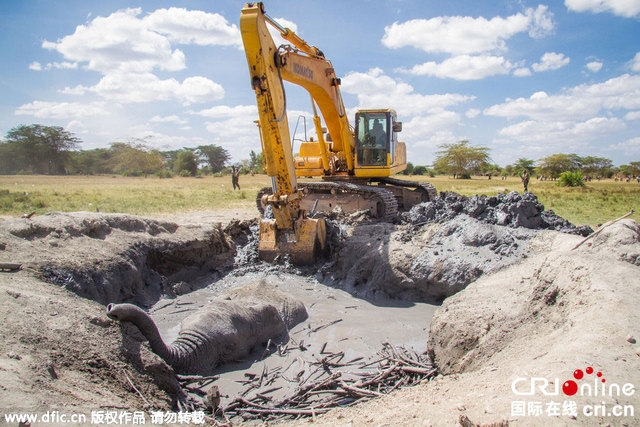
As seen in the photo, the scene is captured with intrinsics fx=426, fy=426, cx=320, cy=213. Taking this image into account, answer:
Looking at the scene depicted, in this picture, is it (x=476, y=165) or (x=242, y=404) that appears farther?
(x=476, y=165)

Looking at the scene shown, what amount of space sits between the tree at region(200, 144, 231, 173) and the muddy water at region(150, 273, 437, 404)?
58996 mm

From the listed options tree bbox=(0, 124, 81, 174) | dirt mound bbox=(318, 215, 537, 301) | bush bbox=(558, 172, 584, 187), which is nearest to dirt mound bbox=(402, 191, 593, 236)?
dirt mound bbox=(318, 215, 537, 301)

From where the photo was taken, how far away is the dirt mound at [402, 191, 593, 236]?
22.7ft

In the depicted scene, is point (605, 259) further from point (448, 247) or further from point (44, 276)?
point (44, 276)

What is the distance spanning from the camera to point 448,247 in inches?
267

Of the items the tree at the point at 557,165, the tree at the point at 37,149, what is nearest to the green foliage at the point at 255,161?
the tree at the point at 37,149

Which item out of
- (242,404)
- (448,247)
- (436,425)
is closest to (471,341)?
(436,425)

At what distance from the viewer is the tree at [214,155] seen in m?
64.1

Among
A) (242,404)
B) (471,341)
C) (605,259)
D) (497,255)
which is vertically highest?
(605,259)

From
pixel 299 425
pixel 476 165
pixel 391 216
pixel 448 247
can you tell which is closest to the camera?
pixel 299 425

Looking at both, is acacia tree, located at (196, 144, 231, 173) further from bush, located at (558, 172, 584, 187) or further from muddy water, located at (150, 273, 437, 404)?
muddy water, located at (150, 273, 437, 404)

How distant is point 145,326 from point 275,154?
4010 mm

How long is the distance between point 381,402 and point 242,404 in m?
1.26

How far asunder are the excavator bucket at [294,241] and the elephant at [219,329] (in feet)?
7.35
